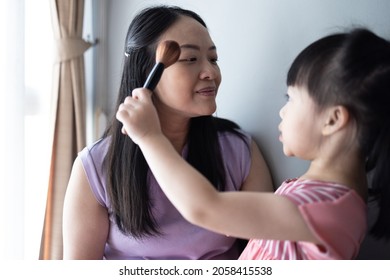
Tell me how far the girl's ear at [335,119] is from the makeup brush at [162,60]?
0.95 feet

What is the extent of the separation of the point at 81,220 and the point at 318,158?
574 mm

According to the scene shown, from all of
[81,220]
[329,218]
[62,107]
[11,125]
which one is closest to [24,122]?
[11,125]

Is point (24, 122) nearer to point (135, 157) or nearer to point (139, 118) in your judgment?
point (135, 157)

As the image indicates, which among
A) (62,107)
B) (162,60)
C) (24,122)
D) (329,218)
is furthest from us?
(62,107)

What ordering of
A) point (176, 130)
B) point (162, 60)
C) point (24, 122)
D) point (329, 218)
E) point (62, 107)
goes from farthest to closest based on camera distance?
point (62, 107), point (24, 122), point (176, 130), point (162, 60), point (329, 218)

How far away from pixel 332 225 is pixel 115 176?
Result: 0.53m

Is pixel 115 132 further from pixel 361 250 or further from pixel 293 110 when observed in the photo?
pixel 361 250

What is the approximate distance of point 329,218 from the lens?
66 cm

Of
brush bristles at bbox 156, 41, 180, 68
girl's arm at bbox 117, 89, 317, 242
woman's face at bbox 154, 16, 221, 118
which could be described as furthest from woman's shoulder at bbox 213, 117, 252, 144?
girl's arm at bbox 117, 89, 317, 242

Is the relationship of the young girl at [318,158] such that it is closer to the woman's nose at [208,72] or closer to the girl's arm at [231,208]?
the girl's arm at [231,208]

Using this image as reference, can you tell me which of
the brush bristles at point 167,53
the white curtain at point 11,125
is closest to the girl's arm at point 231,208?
the brush bristles at point 167,53
